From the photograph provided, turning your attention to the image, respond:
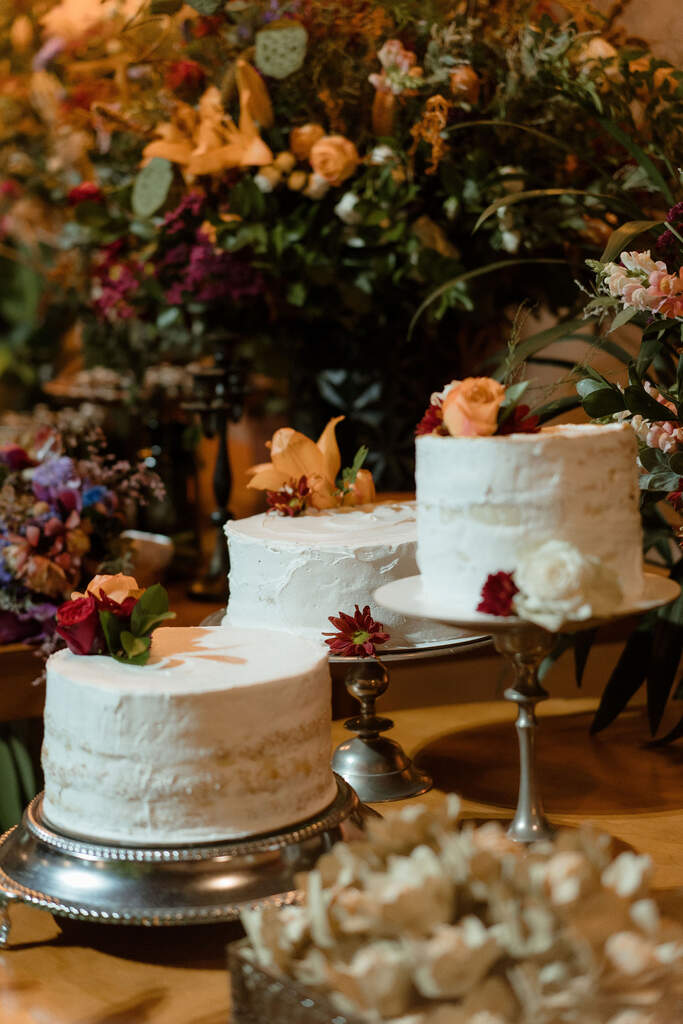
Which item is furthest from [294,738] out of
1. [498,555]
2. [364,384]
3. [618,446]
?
[364,384]

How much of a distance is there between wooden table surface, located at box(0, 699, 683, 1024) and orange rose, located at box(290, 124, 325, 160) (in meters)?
0.73

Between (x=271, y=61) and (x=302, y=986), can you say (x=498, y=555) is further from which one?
(x=271, y=61)

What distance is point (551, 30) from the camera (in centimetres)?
151

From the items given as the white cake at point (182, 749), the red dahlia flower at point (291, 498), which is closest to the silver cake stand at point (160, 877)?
the white cake at point (182, 749)

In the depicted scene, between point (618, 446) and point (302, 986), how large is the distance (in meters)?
0.45

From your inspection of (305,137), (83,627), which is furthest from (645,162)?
(83,627)

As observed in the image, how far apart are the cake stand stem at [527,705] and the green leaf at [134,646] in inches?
11.2

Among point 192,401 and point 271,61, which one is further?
point 192,401

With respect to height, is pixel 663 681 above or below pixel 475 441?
below

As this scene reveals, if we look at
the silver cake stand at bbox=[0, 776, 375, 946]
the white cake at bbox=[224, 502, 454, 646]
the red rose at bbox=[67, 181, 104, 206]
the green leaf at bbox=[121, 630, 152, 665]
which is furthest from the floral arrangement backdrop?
the silver cake stand at bbox=[0, 776, 375, 946]

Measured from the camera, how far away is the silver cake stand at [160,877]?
0.91m

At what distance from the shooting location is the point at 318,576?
47.3 inches

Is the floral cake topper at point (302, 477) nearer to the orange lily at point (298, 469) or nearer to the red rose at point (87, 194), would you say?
the orange lily at point (298, 469)

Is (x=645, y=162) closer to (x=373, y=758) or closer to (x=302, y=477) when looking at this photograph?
(x=302, y=477)
